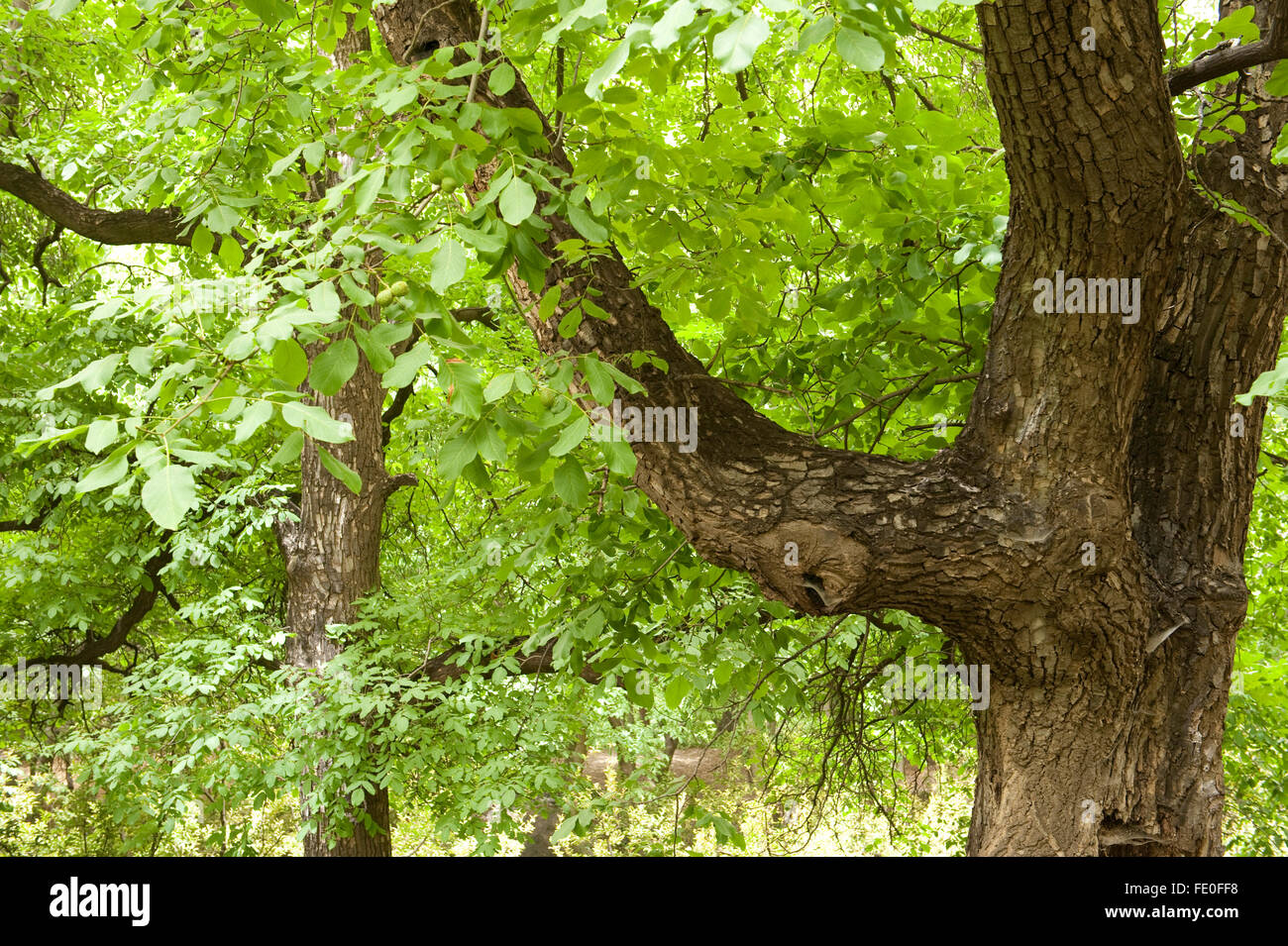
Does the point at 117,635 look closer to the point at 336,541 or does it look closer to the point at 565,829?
the point at 336,541

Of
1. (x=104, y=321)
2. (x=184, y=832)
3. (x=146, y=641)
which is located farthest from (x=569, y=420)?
(x=184, y=832)

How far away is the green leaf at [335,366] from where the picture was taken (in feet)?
6.50

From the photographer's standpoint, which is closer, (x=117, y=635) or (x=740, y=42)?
(x=740, y=42)

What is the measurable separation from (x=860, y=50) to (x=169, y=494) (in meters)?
1.29

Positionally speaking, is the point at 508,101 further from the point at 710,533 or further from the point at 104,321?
the point at 104,321

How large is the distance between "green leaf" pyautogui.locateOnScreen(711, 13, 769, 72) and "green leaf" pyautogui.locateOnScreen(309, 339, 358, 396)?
0.97 metres

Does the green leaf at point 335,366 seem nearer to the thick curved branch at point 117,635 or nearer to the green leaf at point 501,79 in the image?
the green leaf at point 501,79

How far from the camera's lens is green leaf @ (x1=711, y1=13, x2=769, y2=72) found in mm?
1409

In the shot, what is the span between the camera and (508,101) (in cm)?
283

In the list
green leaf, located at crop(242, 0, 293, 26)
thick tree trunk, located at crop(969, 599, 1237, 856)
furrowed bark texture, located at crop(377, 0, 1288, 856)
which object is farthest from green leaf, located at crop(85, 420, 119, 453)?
thick tree trunk, located at crop(969, 599, 1237, 856)

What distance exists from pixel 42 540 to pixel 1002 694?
6278 millimetres

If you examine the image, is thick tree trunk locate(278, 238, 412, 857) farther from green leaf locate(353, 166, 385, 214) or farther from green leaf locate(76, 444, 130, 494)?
green leaf locate(76, 444, 130, 494)

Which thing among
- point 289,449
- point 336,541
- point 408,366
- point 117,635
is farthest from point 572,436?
point 117,635

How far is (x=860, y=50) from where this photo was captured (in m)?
1.58
